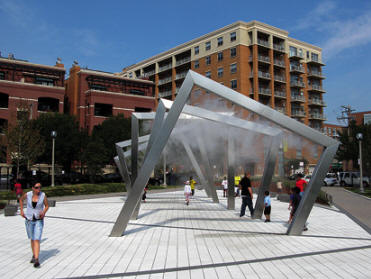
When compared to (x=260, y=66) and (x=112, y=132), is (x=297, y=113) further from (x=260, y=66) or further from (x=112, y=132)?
(x=112, y=132)

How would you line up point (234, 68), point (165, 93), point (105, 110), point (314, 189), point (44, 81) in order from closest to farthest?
1. point (314, 189)
2. point (44, 81)
3. point (234, 68)
4. point (105, 110)
5. point (165, 93)

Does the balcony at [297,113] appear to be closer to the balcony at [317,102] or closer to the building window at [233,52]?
the balcony at [317,102]

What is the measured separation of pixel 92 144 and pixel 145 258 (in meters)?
26.2

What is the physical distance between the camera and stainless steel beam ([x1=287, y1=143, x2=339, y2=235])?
881 cm

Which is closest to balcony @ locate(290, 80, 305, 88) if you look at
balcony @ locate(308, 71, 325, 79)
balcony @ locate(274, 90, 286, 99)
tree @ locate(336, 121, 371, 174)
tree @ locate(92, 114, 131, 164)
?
balcony @ locate(274, 90, 286, 99)

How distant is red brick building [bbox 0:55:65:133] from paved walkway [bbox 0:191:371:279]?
130 ft

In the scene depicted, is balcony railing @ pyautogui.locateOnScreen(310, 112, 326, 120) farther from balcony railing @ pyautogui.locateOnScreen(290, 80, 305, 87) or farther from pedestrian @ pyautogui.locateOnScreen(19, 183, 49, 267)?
pedestrian @ pyautogui.locateOnScreen(19, 183, 49, 267)

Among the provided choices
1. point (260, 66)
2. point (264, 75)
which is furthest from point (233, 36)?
point (264, 75)

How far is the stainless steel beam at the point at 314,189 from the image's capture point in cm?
881

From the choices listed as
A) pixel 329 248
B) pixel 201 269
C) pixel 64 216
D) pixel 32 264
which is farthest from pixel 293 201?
pixel 64 216

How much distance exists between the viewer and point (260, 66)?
5362cm

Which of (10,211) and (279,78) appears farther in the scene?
(279,78)

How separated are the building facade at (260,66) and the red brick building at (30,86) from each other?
71.8 ft

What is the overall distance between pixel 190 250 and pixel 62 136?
3725 cm
